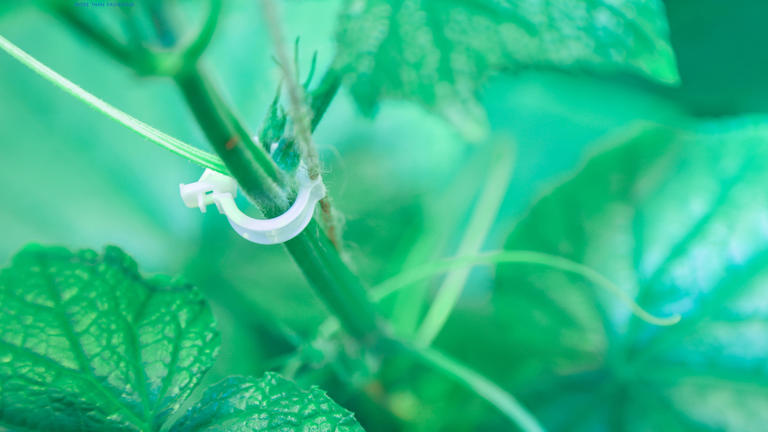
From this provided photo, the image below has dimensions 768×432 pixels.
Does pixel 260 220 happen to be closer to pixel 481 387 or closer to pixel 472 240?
pixel 481 387

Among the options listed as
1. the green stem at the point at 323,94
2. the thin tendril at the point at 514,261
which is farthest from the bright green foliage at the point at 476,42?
the thin tendril at the point at 514,261

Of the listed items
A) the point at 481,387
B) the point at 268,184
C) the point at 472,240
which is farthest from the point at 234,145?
the point at 472,240

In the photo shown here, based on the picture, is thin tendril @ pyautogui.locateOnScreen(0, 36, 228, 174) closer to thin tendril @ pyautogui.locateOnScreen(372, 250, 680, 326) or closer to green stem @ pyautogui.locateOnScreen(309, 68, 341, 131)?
green stem @ pyautogui.locateOnScreen(309, 68, 341, 131)

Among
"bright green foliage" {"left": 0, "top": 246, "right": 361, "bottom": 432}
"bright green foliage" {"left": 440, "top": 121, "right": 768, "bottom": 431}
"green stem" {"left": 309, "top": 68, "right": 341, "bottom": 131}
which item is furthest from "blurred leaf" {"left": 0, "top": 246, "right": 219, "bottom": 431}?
"bright green foliage" {"left": 440, "top": 121, "right": 768, "bottom": 431}

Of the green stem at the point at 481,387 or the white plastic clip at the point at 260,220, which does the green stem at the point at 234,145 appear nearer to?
the white plastic clip at the point at 260,220

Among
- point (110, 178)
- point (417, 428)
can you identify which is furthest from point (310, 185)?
point (110, 178)

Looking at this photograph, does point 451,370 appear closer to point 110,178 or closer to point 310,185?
point 310,185

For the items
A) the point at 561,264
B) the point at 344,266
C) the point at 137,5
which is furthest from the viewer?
the point at 561,264
